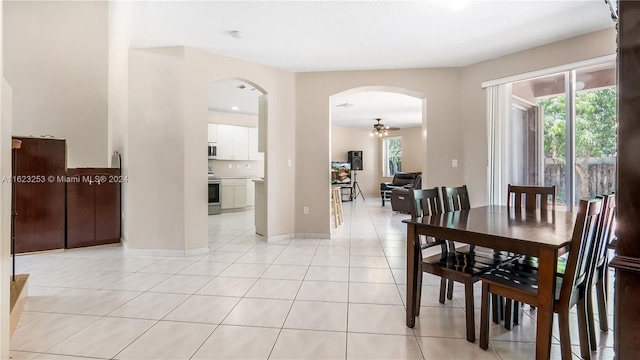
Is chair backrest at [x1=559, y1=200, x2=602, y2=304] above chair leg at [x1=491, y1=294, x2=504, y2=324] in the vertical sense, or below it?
above

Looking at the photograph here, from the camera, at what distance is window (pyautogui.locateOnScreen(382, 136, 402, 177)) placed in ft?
34.2

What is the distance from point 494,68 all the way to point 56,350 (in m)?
4.94

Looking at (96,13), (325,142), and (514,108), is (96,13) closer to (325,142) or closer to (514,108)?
(325,142)

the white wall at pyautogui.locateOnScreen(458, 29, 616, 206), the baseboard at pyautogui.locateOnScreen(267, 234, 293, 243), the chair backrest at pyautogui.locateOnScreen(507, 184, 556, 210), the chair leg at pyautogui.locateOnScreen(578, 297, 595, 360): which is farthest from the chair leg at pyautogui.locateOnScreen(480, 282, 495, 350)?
the baseboard at pyautogui.locateOnScreen(267, 234, 293, 243)

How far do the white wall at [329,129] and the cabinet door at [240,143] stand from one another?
3.47m

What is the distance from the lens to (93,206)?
397 centimetres

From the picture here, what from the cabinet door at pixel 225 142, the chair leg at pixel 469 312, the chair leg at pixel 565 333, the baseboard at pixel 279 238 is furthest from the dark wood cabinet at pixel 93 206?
the chair leg at pixel 565 333

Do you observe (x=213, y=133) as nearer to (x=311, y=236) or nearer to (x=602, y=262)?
(x=311, y=236)

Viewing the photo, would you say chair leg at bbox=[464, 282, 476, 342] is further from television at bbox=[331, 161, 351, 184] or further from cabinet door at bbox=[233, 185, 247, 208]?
television at bbox=[331, 161, 351, 184]

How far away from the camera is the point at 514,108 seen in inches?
150

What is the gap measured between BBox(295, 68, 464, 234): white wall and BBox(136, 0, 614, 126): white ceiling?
1.07 ft

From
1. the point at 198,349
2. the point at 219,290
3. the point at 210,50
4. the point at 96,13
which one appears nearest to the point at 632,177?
the point at 198,349

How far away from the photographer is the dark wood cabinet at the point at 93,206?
3.85m

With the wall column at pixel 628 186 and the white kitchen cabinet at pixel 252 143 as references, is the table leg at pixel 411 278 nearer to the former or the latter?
the wall column at pixel 628 186
